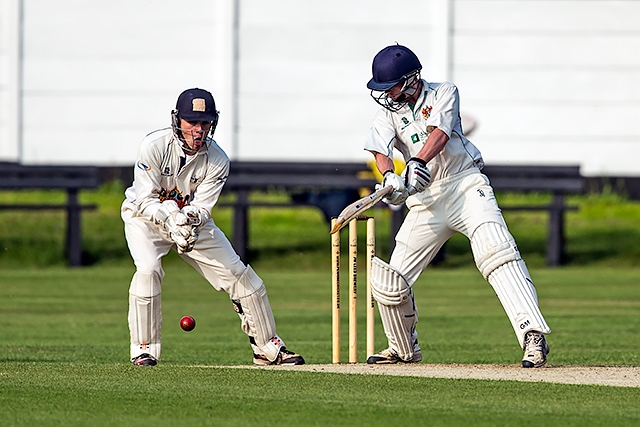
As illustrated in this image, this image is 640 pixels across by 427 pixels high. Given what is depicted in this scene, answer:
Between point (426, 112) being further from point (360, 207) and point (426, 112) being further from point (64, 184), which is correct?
point (64, 184)

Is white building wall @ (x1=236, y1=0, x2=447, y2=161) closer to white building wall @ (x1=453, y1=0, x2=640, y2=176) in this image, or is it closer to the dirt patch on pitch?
white building wall @ (x1=453, y1=0, x2=640, y2=176)

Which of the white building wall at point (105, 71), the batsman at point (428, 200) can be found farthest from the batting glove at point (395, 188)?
the white building wall at point (105, 71)

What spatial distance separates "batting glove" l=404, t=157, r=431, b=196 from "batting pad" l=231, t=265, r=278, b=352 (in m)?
1.27

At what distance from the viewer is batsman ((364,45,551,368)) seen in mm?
7527

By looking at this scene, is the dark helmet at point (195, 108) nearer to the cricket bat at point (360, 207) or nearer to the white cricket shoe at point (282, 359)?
the cricket bat at point (360, 207)

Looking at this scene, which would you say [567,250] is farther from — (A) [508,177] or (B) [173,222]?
(B) [173,222]

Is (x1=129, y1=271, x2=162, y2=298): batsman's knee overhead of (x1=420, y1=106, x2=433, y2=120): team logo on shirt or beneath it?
beneath

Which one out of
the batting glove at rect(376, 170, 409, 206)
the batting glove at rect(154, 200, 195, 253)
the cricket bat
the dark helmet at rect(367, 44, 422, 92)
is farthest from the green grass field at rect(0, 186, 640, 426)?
the dark helmet at rect(367, 44, 422, 92)

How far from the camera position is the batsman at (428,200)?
24.7 feet

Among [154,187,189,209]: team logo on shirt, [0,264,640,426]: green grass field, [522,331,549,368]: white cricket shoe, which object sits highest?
[154,187,189,209]: team logo on shirt

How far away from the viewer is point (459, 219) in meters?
7.77

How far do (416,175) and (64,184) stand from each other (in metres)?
9.86

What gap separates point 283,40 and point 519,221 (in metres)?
4.39

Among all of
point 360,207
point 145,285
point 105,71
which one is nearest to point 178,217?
point 145,285
